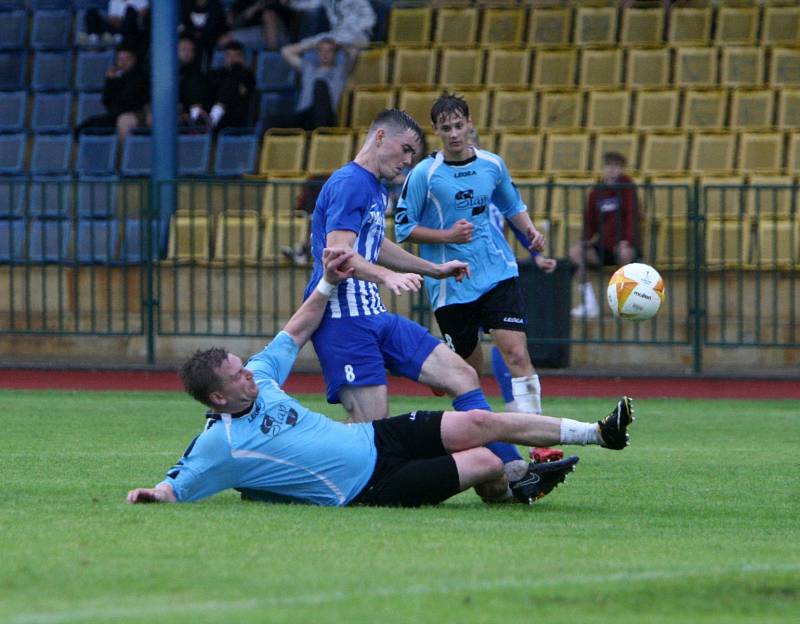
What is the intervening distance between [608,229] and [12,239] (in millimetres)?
6902

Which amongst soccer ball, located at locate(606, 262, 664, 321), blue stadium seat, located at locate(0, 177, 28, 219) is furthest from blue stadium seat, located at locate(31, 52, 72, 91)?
soccer ball, located at locate(606, 262, 664, 321)

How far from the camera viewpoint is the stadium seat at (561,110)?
68.7ft

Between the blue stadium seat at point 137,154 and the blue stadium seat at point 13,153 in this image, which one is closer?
the blue stadium seat at point 137,154

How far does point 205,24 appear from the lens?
23.0 meters

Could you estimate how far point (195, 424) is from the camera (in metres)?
13.3

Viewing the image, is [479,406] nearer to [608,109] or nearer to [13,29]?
[608,109]

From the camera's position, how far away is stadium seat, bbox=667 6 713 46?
21859mm

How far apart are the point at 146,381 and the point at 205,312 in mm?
1170

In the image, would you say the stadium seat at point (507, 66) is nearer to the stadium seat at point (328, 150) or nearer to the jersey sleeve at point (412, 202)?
the stadium seat at point (328, 150)

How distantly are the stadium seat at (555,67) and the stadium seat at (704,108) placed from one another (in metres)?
1.77

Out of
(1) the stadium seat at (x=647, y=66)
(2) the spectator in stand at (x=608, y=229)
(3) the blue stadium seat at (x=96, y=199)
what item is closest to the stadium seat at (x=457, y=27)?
(1) the stadium seat at (x=647, y=66)

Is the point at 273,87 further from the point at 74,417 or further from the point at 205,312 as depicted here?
the point at 74,417

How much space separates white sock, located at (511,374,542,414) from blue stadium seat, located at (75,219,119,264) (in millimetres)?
9357

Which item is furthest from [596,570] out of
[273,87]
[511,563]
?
[273,87]
